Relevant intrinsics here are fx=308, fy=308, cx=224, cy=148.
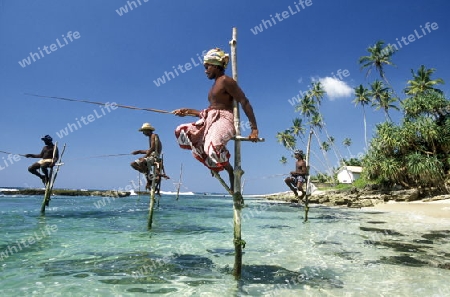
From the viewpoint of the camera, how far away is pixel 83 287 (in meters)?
4.30

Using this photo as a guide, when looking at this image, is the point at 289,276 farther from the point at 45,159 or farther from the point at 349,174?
the point at 349,174

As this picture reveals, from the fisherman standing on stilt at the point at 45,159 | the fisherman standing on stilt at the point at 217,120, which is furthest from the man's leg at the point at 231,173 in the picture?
the fisherman standing on stilt at the point at 45,159

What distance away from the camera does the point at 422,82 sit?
45.2 m

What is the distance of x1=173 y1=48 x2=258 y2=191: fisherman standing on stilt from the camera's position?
4492 mm

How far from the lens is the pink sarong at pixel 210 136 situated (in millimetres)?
4373

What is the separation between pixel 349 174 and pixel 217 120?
6424 cm

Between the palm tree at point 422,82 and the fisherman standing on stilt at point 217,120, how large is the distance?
49212mm

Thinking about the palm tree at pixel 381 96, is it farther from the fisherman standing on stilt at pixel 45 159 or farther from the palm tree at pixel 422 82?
the fisherman standing on stilt at pixel 45 159

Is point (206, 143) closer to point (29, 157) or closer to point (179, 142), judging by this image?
A: point (179, 142)

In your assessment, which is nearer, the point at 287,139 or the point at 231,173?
the point at 231,173

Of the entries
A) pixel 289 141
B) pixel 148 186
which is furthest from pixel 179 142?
pixel 289 141

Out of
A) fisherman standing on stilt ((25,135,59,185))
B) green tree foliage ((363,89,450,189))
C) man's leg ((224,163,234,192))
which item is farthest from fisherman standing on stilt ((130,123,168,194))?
green tree foliage ((363,89,450,189))

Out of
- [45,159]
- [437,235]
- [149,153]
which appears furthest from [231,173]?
[45,159]

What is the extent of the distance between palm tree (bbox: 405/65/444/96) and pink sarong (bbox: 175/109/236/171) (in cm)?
4944
